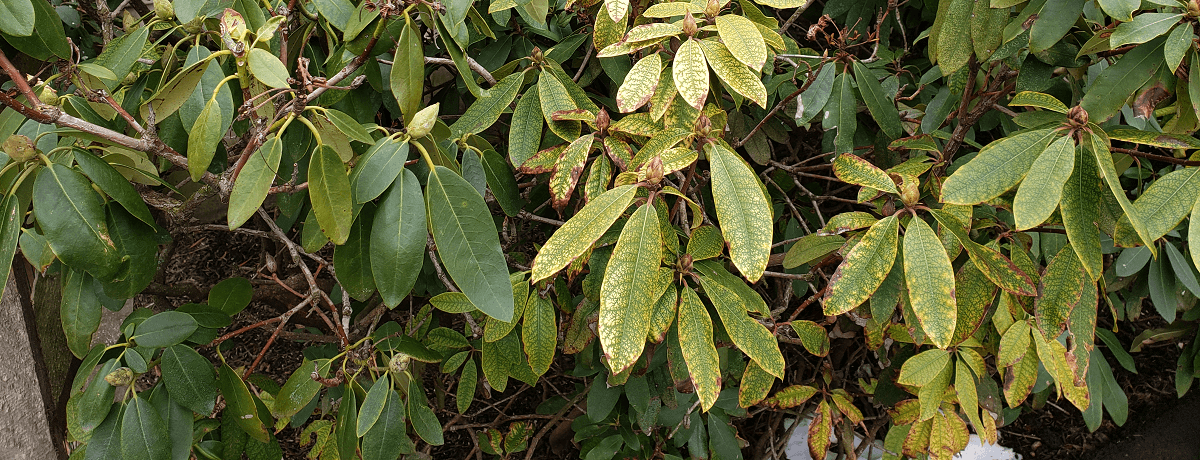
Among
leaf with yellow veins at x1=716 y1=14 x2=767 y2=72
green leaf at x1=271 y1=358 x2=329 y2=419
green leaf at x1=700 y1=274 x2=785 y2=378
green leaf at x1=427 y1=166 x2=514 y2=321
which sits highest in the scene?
leaf with yellow veins at x1=716 y1=14 x2=767 y2=72

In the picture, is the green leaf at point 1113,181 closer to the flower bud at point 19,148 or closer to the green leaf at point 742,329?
the green leaf at point 742,329

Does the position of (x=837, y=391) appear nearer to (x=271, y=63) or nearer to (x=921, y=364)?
(x=921, y=364)

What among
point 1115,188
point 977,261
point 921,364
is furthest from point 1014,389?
point 1115,188

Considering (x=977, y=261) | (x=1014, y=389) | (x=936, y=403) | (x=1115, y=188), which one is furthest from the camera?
(x=936, y=403)

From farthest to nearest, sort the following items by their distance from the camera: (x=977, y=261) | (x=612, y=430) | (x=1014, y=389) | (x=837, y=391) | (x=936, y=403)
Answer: (x=612, y=430), (x=837, y=391), (x=936, y=403), (x=1014, y=389), (x=977, y=261)

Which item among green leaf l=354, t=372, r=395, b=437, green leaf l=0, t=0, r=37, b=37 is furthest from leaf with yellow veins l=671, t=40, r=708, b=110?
green leaf l=0, t=0, r=37, b=37

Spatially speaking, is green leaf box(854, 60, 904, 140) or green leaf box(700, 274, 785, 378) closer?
green leaf box(700, 274, 785, 378)

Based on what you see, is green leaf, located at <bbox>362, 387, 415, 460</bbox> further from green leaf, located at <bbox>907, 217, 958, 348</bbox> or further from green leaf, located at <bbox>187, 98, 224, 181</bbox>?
green leaf, located at <bbox>907, 217, 958, 348</bbox>
